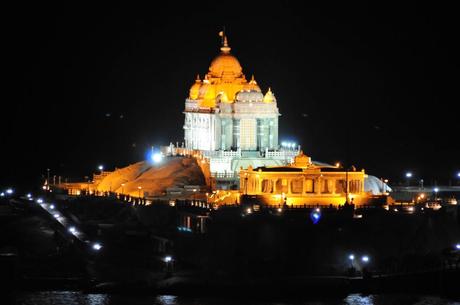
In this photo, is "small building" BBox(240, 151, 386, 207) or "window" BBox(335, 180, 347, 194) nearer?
"small building" BBox(240, 151, 386, 207)

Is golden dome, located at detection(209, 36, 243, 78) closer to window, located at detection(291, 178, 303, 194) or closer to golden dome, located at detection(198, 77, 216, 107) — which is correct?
golden dome, located at detection(198, 77, 216, 107)

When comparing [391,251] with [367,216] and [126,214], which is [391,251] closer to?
[367,216]

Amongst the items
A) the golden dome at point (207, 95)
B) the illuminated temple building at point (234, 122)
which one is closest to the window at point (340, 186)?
the illuminated temple building at point (234, 122)

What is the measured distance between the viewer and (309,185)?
377 ft

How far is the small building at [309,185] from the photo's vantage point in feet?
373

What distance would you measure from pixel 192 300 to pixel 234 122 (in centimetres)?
2445

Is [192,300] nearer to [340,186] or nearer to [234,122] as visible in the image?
[340,186]

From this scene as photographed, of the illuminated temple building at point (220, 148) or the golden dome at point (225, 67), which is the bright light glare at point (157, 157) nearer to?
the illuminated temple building at point (220, 148)

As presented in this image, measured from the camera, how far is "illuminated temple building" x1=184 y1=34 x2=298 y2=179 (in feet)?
409

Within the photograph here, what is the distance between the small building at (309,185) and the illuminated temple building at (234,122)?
8.62 metres

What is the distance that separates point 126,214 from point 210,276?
15.3 meters

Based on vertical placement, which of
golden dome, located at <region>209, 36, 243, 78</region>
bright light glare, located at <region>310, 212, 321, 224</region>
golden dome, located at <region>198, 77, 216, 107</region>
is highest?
golden dome, located at <region>209, 36, 243, 78</region>

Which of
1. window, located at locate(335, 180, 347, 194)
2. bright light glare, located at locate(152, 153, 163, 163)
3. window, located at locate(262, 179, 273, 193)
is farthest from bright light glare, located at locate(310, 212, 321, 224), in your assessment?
bright light glare, located at locate(152, 153, 163, 163)

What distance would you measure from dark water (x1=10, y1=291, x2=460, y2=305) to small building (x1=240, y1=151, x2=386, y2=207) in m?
11.0
